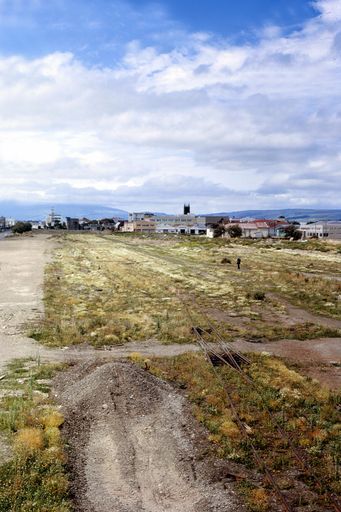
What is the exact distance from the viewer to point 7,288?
51.7m

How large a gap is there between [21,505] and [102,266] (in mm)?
65408

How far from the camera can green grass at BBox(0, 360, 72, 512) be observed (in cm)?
1319

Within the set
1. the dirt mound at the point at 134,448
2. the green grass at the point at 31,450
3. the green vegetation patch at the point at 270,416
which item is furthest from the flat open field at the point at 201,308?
the dirt mound at the point at 134,448

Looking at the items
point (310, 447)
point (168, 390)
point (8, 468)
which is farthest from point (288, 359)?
point (8, 468)

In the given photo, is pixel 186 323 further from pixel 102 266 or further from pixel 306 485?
pixel 102 266

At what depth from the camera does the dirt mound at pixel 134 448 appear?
44.2 ft

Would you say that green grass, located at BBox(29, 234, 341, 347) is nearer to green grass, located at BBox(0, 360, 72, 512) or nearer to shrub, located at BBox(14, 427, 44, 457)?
green grass, located at BBox(0, 360, 72, 512)

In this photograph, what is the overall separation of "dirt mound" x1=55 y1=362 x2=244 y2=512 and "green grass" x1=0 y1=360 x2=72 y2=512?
1.60ft

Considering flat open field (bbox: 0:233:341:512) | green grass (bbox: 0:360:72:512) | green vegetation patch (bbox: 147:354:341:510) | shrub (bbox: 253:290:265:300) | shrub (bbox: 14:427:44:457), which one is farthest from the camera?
shrub (bbox: 253:290:265:300)

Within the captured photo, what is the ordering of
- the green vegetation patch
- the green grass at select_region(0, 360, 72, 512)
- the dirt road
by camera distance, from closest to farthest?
the green grass at select_region(0, 360, 72, 512) < the green vegetation patch < the dirt road

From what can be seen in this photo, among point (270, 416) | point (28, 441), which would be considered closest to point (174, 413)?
point (270, 416)

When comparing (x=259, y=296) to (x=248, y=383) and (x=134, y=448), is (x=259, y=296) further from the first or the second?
(x=134, y=448)

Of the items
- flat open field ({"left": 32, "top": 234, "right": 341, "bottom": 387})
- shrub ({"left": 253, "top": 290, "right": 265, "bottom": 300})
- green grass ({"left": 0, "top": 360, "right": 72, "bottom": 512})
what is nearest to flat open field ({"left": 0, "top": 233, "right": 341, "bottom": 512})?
green grass ({"left": 0, "top": 360, "right": 72, "bottom": 512})

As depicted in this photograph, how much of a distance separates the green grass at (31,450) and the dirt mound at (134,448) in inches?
19.2
